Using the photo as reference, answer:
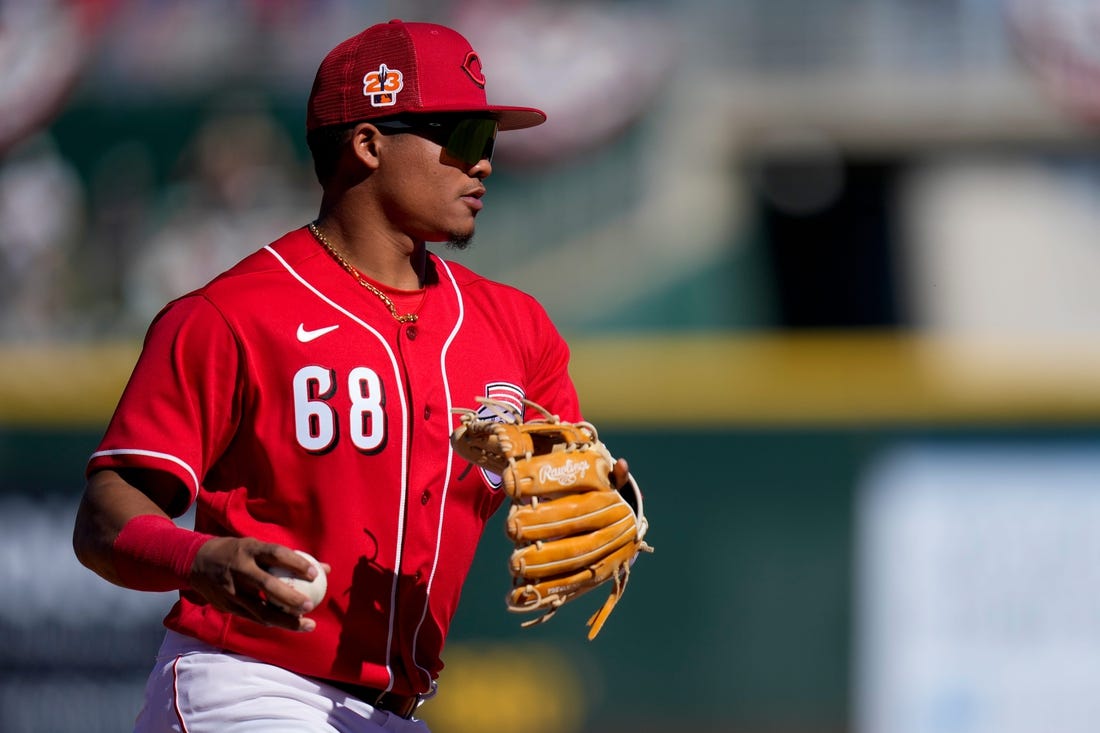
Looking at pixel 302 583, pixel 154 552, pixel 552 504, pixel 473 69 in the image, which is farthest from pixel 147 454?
pixel 473 69

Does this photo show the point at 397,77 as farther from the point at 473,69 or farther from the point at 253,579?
the point at 253,579

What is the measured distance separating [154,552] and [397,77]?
2.99 feet

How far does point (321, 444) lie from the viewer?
2506mm

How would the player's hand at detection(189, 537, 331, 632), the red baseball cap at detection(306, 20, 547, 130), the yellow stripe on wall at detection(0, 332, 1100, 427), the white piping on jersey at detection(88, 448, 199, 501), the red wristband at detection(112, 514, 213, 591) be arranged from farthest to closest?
the yellow stripe on wall at detection(0, 332, 1100, 427) < the red baseball cap at detection(306, 20, 547, 130) < the white piping on jersey at detection(88, 448, 199, 501) < the red wristband at detection(112, 514, 213, 591) < the player's hand at detection(189, 537, 331, 632)

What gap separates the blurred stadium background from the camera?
7.53m

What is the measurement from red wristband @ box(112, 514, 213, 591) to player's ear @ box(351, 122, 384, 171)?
736 mm

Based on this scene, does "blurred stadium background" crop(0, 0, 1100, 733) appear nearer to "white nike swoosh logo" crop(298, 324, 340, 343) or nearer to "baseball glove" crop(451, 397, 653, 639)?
"baseball glove" crop(451, 397, 653, 639)

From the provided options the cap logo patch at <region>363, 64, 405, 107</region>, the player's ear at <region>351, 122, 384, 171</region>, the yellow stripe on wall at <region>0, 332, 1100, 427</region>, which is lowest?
the yellow stripe on wall at <region>0, 332, 1100, 427</region>

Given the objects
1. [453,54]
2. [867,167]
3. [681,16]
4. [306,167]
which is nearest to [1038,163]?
[867,167]

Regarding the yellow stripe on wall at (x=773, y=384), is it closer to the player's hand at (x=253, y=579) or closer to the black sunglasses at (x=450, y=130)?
the black sunglasses at (x=450, y=130)

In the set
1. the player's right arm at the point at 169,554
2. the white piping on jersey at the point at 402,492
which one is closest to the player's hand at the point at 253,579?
the player's right arm at the point at 169,554

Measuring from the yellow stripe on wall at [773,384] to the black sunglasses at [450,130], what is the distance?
5.03 meters

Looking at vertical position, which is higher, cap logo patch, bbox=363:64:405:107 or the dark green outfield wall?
cap logo patch, bbox=363:64:405:107

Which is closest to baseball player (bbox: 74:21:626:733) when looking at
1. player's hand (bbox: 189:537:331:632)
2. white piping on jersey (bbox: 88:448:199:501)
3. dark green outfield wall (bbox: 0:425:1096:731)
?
white piping on jersey (bbox: 88:448:199:501)
